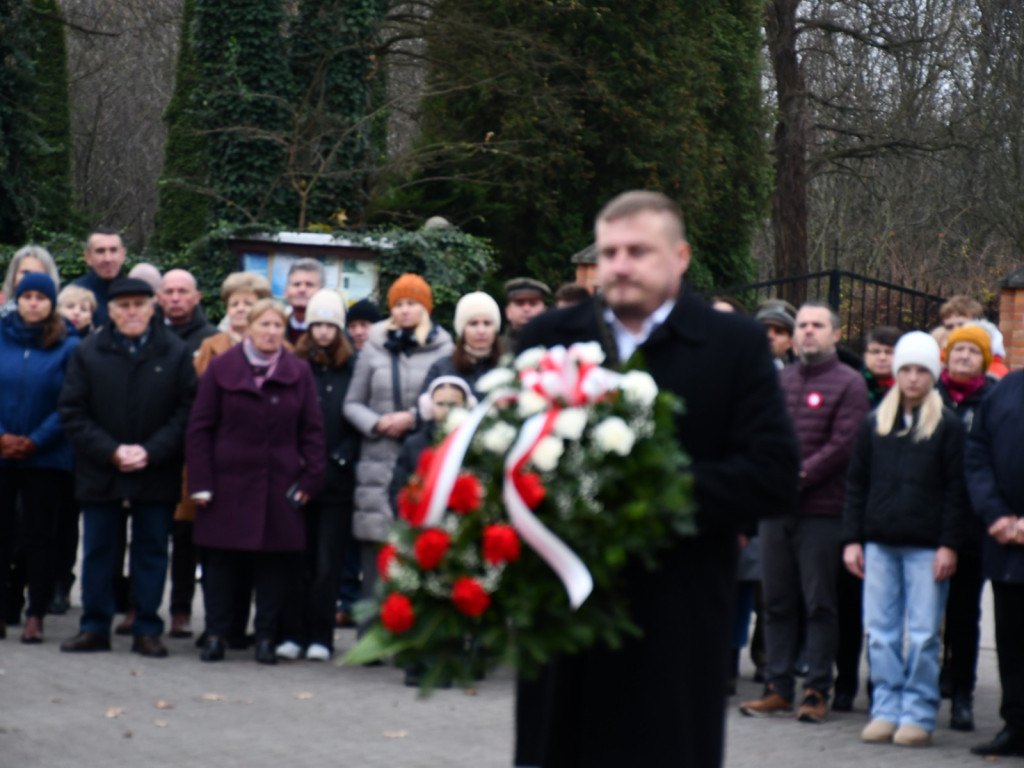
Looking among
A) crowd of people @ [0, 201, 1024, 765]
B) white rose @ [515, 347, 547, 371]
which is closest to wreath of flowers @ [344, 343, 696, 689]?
white rose @ [515, 347, 547, 371]

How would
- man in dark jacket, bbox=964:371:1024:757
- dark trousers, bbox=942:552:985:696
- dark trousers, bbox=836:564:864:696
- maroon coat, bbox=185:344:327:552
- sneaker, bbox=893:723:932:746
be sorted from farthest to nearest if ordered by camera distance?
1. maroon coat, bbox=185:344:327:552
2. dark trousers, bbox=836:564:864:696
3. dark trousers, bbox=942:552:985:696
4. sneaker, bbox=893:723:932:746
5. man in dark jacket, bbox=964:371:1024:757

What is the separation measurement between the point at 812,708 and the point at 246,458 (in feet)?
11.2

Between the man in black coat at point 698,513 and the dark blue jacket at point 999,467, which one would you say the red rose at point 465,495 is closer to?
the man in black coat at point 698,513

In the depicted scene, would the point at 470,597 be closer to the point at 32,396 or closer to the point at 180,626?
the point at 32,396

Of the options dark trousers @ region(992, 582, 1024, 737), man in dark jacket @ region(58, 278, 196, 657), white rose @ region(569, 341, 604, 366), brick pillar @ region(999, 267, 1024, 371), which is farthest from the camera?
brick pillar @ region(999, 267, 1024, 371)

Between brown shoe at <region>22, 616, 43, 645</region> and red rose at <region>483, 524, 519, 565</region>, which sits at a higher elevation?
red rose at <region>483, 524, 519, 565</region>

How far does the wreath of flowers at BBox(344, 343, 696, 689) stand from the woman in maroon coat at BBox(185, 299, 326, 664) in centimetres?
546

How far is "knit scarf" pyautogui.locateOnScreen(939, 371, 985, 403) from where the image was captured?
843 centimetres

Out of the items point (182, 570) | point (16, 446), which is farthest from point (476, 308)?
point (16, 446)

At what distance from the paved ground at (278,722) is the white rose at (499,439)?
3.60 metres

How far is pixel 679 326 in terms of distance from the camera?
12.8ft

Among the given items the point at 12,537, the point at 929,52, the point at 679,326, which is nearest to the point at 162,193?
the point at 929,52

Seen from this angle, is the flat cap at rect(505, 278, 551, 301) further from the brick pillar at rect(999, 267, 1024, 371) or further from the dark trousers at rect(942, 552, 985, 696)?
the brick pillar at rect(999, 267, 1024, 371)

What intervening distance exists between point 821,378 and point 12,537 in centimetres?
506
